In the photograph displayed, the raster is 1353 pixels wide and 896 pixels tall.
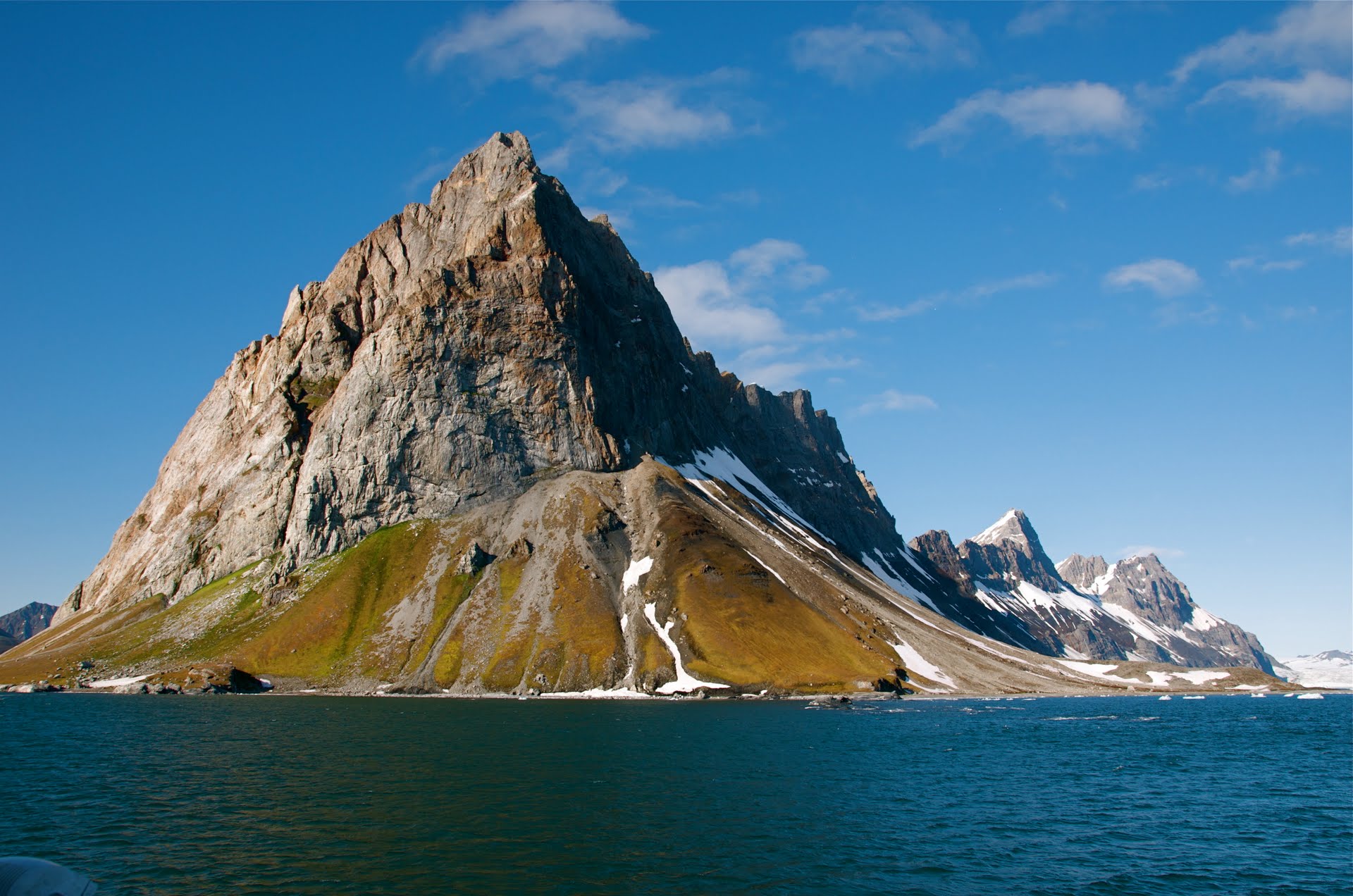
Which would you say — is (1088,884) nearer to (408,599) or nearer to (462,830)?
(462,830)

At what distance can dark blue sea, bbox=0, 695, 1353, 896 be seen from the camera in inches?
1487

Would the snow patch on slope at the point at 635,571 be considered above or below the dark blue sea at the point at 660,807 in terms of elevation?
above

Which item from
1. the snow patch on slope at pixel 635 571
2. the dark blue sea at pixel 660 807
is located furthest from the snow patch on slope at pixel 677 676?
the dark blue sea at pixel 660 807

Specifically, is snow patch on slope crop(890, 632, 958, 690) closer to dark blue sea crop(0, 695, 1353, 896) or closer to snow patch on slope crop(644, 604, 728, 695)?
snow patch on slope crop(644, 604, 728, 695)

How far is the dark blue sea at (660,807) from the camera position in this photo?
37.8 meters

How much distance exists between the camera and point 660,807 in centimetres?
5097

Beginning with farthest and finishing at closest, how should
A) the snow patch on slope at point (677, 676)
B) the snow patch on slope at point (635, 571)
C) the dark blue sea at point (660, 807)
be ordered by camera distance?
the snow patch on slope at point (635, 571) < the snow patch on slope at point (677, 676) < the dark blue sea at point (660, 807)

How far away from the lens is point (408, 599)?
176 metres

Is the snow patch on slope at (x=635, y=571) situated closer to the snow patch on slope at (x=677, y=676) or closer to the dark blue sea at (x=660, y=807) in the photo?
the snow patch on slope at (x=677, y=676)

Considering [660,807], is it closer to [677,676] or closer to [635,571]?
[677,676]

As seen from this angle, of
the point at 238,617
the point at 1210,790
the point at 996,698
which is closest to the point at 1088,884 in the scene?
the point at 1210,790

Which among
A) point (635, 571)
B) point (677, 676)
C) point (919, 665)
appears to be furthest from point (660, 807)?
point (919, 665)

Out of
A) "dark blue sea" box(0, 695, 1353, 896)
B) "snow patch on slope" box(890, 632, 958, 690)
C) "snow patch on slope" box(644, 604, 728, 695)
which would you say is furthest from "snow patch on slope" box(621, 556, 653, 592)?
"dark blue sea" box(0, 695, 1353, 896)

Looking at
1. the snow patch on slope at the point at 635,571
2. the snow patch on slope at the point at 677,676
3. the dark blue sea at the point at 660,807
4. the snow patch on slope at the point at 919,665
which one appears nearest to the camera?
the dark blue sea at the point at 660,807
